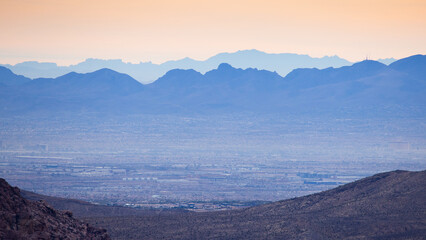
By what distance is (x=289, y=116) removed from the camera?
172 meters

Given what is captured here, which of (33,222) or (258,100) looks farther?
(258,100)

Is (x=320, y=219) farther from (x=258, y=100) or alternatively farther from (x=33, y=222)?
(x=258, y=100)

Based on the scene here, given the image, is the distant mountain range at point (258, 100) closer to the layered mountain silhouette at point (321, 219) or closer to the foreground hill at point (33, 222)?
the layered mountain silhouette at point (321, 219)

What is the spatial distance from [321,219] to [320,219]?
2.5 inches

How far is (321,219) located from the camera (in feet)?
157

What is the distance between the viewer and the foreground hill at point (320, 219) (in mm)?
44156

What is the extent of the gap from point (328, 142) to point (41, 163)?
54.6m

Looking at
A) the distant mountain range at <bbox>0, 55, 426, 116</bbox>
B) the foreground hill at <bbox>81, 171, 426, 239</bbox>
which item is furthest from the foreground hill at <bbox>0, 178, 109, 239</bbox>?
the distant mountain range at <bbox>0, 55, 426, 116</bbox>

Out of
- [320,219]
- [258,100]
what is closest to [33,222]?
[320,219]

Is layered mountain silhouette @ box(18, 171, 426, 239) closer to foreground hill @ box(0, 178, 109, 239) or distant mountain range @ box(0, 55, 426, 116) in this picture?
foreground hill @ box(0, 178, 109, 239)

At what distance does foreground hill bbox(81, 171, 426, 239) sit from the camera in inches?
1738

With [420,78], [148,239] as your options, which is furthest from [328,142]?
[148,239]

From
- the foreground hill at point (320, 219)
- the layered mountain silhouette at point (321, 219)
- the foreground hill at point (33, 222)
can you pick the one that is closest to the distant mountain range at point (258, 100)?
the layered mountain silhouette at point (321, 219)

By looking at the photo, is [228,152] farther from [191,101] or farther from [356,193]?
[356,193]
